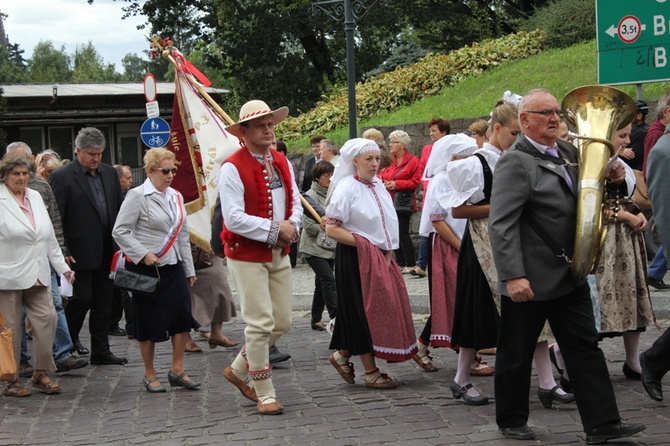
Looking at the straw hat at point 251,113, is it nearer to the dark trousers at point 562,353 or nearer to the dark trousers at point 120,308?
the dark trousers at point 562,353

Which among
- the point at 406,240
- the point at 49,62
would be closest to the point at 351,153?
the point at 406,240

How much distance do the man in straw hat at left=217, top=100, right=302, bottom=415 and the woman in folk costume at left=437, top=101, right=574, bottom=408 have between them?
3.82ft

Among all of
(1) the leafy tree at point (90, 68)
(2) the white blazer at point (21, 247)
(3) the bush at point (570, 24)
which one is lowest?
(2) the white blazer at point (21, 247)

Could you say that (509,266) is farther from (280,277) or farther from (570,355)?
(280,277)

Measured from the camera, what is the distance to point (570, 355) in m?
5.95

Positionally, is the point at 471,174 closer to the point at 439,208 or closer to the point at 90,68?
the point at 439,208

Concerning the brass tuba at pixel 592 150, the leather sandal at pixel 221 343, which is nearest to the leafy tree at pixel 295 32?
the leather sandal at pixel 221 343

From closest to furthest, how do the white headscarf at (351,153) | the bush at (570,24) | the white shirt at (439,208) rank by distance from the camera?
the white shirt at (439,208), the white headscarf at (351,153), the bush at (570,24)

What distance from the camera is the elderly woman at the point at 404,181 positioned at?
14719mm

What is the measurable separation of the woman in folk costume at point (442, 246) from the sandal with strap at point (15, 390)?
3.20m

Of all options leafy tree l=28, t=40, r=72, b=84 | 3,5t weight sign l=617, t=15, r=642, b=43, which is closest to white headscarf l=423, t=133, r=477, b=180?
3,5t weight sign l=617, t=15, r=642, b=43

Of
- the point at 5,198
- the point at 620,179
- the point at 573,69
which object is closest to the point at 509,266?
the point at 620,179

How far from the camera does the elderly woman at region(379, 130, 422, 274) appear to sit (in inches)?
579

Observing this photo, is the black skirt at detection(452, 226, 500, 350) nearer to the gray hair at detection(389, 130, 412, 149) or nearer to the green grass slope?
the gray hair at detection(389, 130, 412, 149)
